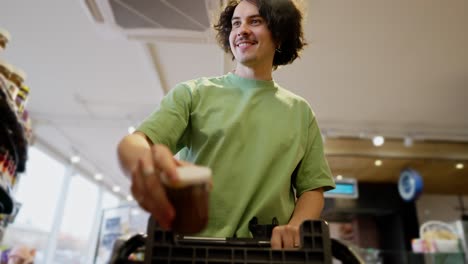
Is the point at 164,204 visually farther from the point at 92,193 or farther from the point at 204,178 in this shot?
the point at 92,193

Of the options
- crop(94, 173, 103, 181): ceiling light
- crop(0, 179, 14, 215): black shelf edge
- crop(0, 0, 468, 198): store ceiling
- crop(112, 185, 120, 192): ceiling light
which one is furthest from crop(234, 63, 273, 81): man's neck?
crop(112, 185, 120, 192): ceiling light

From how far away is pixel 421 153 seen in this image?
14.2ft

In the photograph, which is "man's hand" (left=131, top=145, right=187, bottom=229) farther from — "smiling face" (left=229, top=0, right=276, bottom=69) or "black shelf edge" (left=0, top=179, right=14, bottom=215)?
"black shelf edge" (left=0, top=179, right=14, bottom=215)

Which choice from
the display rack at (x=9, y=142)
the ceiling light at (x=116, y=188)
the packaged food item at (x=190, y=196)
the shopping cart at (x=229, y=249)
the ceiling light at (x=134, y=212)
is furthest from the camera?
the ceiling light at (x=116, y=188)

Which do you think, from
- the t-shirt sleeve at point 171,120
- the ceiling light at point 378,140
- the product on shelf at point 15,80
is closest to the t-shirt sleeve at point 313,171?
the t-shirt sleeve at point 171,120

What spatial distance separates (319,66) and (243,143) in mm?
2411

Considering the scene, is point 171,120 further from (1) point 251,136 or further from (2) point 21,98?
(2) point 21,98

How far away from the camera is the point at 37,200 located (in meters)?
5.29

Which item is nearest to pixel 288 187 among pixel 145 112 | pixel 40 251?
pixel 145 112

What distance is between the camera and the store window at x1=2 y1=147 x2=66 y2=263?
4.85 m

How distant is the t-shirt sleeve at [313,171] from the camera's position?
678 mm

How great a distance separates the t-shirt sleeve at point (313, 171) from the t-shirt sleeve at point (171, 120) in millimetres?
246

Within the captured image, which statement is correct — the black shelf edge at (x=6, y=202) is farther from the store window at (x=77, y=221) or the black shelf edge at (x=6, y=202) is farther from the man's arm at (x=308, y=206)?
the store window at (x=77, y=221)

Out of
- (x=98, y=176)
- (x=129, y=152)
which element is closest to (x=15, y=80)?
(x=129, y=152)
